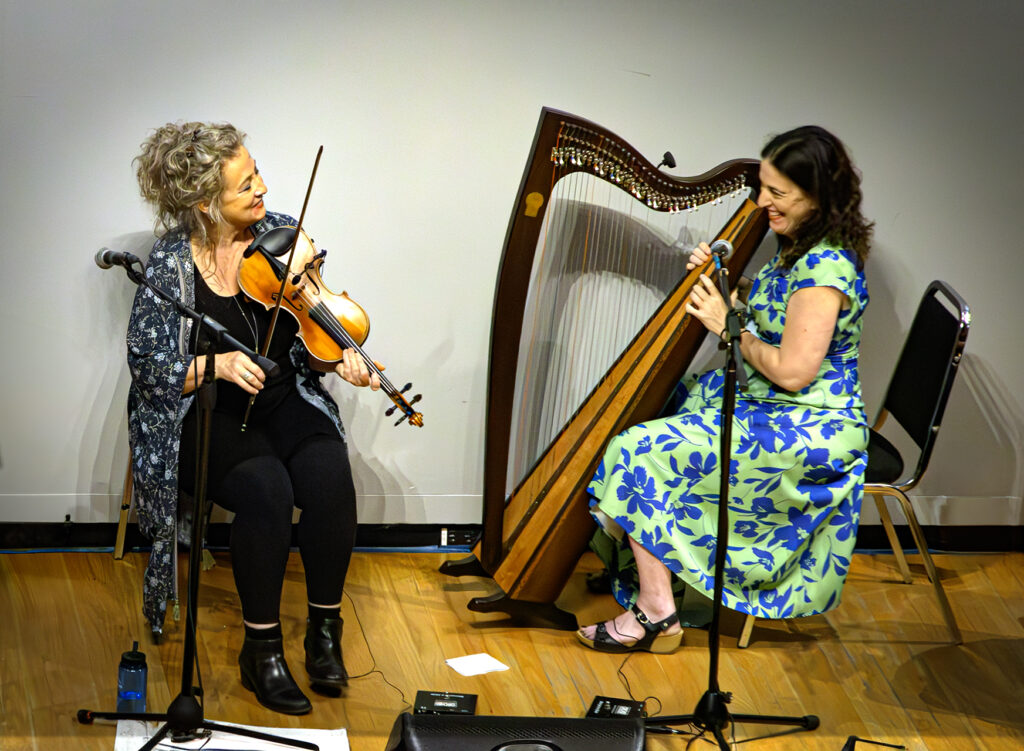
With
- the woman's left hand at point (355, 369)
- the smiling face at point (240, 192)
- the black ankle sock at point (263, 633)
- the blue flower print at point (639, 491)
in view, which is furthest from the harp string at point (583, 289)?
the black ankle sock at point (263, 633)

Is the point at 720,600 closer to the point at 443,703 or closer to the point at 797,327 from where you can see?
the point at 443,703

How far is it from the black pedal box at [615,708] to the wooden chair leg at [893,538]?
102 centimetres

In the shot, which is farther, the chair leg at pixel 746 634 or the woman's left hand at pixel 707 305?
the chair leg at pixel 746 634

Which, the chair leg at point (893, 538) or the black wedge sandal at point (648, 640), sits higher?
the chair leg at point (893, 538)

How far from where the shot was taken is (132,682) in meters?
2.43

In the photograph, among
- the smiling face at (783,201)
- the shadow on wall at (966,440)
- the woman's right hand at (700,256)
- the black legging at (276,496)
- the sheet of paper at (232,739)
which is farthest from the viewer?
the shadow on wall at (966,440)

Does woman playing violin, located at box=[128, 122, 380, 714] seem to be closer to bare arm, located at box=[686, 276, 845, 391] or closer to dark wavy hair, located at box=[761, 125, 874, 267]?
bare arm, located at box=[686, 276, 845, 391]

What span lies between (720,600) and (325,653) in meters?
0.87

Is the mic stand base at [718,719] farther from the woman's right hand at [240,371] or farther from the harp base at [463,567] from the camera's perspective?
the woman's right hand at [240,371]

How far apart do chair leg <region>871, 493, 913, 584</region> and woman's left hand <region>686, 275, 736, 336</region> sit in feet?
2.52

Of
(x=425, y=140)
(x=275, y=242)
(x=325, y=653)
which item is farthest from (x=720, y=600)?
(x=425, y=140)

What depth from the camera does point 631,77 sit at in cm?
328

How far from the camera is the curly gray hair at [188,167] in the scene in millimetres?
2660

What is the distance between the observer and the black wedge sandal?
2840 millimetres
